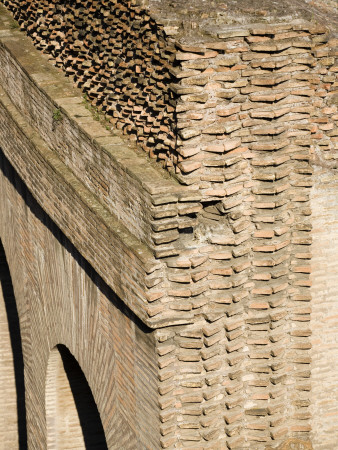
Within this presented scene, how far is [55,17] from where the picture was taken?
7.12m

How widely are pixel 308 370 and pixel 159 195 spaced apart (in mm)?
1564

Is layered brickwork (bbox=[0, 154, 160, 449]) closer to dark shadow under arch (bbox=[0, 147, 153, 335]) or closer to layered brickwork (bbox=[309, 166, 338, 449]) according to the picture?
dark shadow under arch (bbox=[0, 147, 153, 335])

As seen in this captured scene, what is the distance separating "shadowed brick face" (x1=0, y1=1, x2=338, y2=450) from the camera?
5.29 metres

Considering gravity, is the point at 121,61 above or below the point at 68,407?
above

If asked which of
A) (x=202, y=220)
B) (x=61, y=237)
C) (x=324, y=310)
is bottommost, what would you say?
(x=324, y=310)

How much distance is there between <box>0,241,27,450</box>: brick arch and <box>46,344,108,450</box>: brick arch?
9.94ft

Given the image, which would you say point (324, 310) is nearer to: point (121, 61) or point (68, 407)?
point (121, 61)

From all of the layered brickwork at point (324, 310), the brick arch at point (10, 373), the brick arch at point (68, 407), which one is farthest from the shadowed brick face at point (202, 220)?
the brick arch at point (10, 373)

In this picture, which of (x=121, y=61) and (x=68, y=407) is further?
(x=68, y=407)

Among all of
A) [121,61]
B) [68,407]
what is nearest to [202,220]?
[121,61]

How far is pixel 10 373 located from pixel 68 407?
3621 mm

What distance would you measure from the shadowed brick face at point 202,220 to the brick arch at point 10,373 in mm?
5249

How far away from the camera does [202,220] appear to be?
552 centimetres

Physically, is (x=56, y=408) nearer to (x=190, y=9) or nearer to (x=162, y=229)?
(x=162, y=229)
